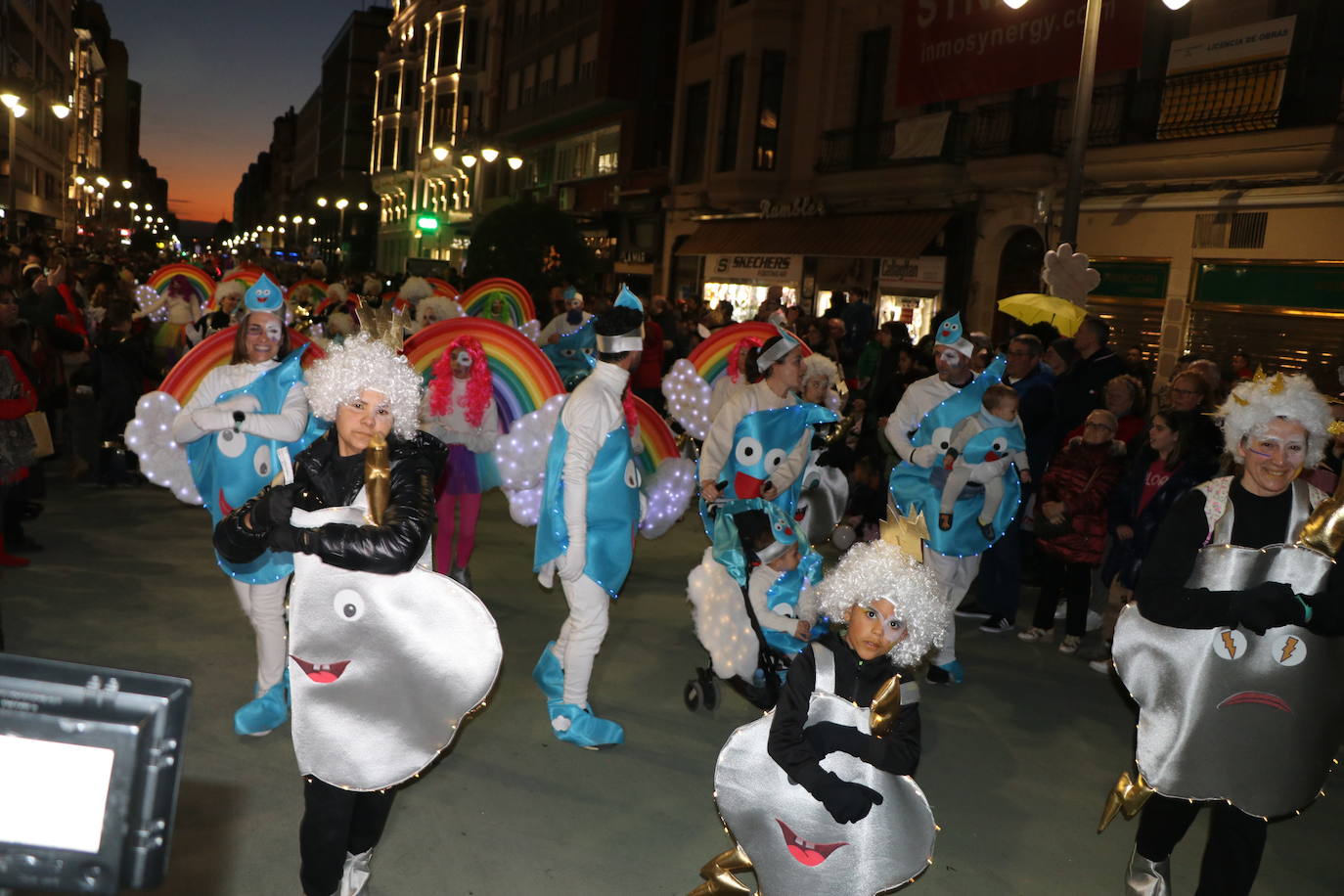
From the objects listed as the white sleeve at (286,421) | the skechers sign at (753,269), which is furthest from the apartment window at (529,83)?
the white sleeve at (286,421)

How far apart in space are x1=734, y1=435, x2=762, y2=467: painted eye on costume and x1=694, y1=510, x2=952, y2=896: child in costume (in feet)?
7.87

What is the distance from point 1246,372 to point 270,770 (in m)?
9.86

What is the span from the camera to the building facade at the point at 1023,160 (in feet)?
43.7

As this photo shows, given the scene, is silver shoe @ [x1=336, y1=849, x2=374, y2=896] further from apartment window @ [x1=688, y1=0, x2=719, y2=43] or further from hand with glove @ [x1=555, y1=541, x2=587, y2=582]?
apartment window @ [x1=688, y1=0, x2=719, y2=43]

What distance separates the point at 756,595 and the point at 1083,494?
3.06 meters

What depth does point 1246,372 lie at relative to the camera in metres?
10.9

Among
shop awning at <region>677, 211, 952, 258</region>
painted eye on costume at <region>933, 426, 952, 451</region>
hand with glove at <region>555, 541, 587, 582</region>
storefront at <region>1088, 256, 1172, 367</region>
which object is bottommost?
hand with glove at <region>555, 541, 587, 582</region>

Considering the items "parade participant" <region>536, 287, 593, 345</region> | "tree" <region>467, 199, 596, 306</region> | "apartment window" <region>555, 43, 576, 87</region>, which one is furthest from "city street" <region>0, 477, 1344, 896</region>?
"apartment window" <region>555, 43, 576, 87</region>

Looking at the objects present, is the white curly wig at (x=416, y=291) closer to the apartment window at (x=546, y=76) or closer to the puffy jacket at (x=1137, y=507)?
the puffy jacket at (x=1137, y=507)

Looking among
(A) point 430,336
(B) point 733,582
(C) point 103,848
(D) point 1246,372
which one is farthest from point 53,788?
(D) point 1246,372

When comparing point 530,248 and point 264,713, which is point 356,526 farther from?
point 530,248

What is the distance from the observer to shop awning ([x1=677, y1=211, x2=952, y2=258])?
1922 centimetres

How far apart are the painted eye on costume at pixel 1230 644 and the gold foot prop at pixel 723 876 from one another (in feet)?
5.68

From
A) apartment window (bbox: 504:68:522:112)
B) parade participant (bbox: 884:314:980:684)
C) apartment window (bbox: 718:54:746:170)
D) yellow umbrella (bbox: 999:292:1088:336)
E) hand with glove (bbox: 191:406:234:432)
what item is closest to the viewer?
hand with glove (bbox: 191:406:234:432)
